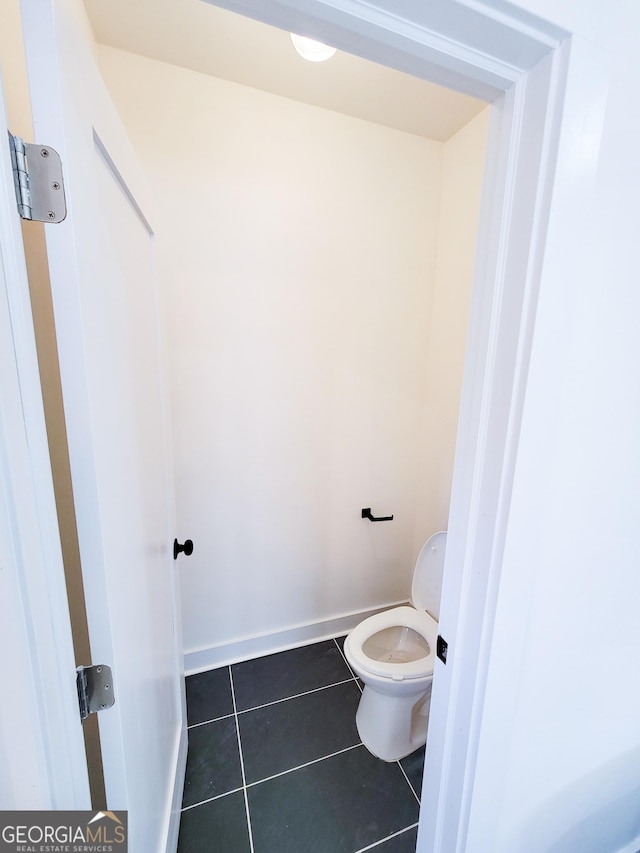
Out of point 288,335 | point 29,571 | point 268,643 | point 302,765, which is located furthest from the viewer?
point 268,643

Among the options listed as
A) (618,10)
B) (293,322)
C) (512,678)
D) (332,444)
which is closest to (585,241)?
(618,10)

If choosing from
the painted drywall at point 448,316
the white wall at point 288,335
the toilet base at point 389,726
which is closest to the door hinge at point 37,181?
the white wall at point 288,335

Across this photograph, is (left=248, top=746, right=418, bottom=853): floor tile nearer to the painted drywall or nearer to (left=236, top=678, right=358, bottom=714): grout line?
(left=236, top=678, right=358, bottom=714): grout line

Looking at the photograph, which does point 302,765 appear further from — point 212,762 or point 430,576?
point 430,576

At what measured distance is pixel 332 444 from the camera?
1725 mm

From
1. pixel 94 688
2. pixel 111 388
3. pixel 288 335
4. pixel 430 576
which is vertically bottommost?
pixel 430 576

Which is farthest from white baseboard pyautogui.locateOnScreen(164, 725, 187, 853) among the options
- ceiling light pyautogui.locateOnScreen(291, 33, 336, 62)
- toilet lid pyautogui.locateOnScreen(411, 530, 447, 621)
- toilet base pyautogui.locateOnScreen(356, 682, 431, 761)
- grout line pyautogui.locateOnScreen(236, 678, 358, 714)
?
ceiling light pyautogui.locateOnScreen(291, 33, 336, 62)

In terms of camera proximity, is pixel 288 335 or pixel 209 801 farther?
pixel 288 335

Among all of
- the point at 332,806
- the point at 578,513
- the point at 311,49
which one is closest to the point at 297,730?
the point at 332,806

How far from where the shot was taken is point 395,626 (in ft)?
5.08

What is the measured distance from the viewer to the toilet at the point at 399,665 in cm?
125

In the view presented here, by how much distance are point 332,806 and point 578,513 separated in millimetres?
1354

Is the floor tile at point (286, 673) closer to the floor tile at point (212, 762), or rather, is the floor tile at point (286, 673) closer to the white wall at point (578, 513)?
the floor tile at point (212, 762)

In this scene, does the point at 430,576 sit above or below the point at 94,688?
below
